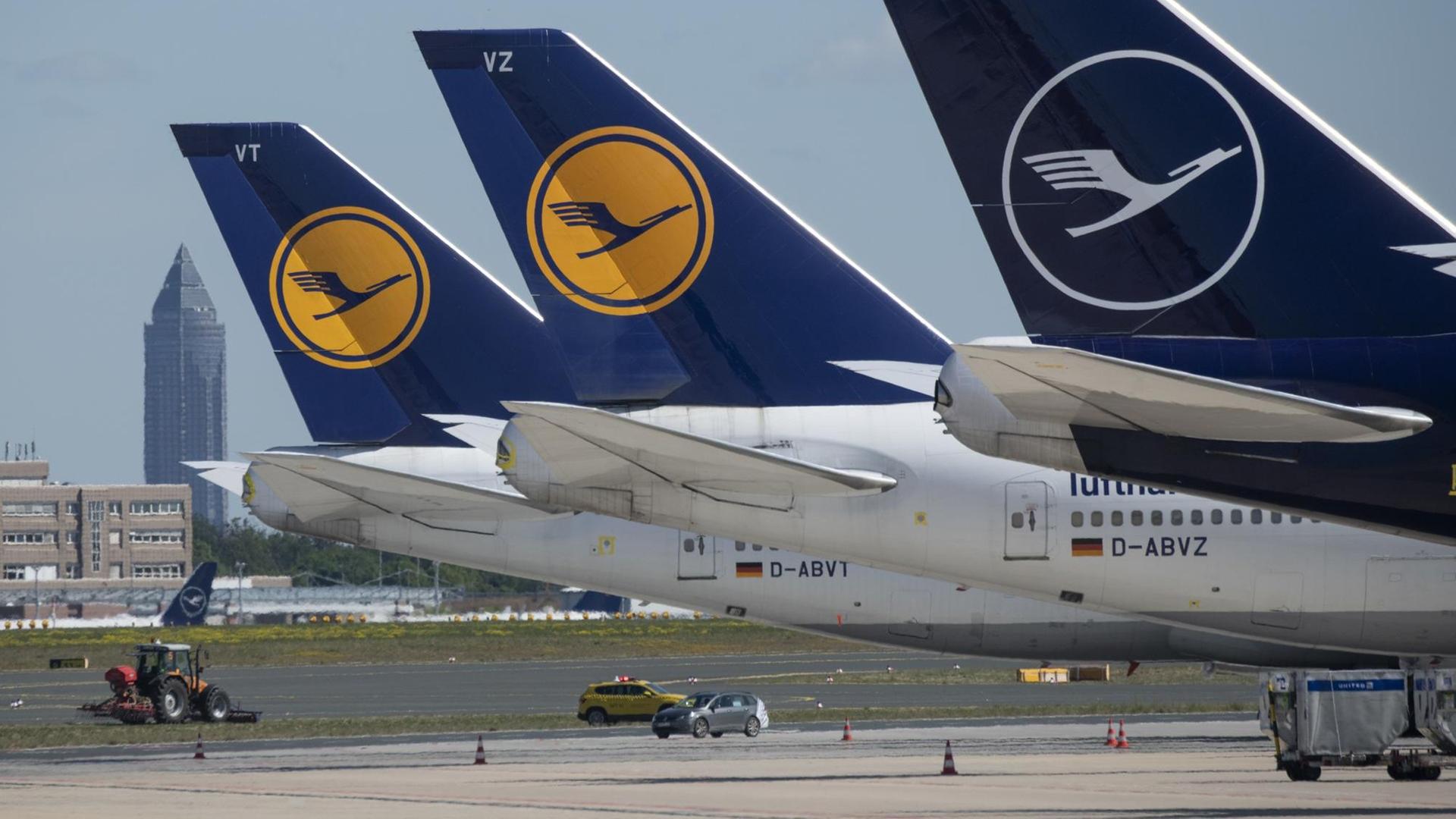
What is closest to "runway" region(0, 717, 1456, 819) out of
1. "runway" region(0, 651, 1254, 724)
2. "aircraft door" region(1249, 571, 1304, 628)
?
"aircraft door" region(1249, 571, 1304, 628)

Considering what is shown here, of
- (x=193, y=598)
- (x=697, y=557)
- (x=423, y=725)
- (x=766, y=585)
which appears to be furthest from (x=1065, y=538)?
(x=193, y=598)

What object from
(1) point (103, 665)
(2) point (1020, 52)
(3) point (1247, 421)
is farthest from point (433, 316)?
(1) point (103, 665)

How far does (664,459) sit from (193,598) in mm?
102934

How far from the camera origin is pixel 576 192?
1064 inches

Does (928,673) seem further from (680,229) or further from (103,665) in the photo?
(680,229)

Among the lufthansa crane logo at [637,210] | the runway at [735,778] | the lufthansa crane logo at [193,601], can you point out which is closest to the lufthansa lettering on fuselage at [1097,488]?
the runway at [735,778]

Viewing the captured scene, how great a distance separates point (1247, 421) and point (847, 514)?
9379 mm

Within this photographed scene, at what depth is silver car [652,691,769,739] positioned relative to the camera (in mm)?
47844

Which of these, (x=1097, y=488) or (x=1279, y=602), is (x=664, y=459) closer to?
(x=1097, y=488)

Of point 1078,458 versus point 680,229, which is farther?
point 680,229

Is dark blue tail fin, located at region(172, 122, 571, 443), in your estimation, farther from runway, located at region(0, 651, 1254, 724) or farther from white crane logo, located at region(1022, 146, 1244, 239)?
runway, located at region(0, 651, 1254, 724)

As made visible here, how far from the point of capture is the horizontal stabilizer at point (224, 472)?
3544 centimetres

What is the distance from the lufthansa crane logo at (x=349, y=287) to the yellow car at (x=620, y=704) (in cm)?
2088

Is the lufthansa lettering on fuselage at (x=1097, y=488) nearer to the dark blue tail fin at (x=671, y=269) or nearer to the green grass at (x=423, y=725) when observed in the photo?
the dark blue tail fin at (x=671, y=269)
